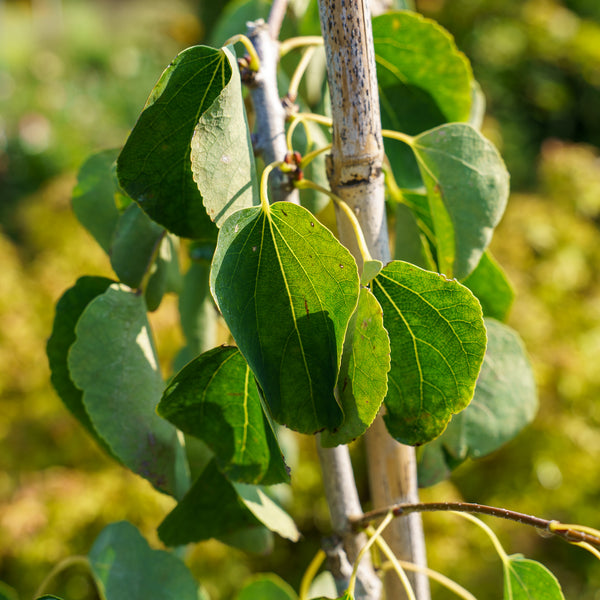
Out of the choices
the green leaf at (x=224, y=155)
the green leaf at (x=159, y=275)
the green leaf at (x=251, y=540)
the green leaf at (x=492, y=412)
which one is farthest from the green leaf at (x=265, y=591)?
the green leaf at (x=224, y=155)

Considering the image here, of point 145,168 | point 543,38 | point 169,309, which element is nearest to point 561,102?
point 543,38

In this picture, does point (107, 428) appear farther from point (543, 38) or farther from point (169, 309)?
point (543, 38)

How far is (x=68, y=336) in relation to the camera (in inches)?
18.4

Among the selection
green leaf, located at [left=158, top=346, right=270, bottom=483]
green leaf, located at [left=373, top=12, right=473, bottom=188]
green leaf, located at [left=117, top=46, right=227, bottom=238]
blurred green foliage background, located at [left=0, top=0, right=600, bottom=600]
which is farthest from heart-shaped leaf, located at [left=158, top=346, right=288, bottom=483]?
blurred green foliage background, located at [left=0, top=0, right=600, bottom=600]

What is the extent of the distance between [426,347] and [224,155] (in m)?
0.16

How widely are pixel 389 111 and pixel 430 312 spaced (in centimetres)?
23

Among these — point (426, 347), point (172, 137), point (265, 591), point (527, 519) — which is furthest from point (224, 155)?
point (265, 591)

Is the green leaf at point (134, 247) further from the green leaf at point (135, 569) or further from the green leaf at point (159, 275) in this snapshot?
the green leaf at point (135, 569)

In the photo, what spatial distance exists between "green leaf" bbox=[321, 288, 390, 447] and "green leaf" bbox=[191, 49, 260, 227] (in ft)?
0.29

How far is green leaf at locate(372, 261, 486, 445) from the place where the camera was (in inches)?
13.5

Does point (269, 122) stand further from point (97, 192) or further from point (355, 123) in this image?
point (97, 192)

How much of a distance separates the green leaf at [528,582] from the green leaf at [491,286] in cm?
20

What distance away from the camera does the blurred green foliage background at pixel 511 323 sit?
1.56 metres

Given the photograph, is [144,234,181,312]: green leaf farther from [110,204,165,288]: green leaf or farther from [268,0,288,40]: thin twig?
[268,0,288,40]: thin twig
